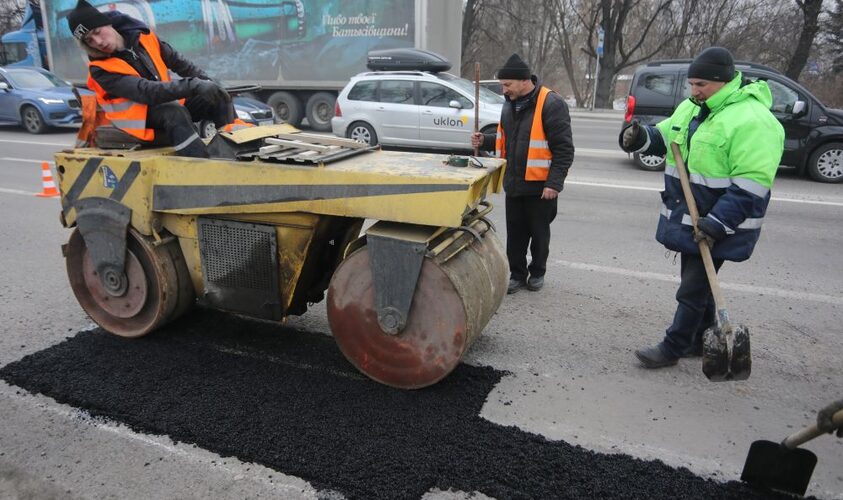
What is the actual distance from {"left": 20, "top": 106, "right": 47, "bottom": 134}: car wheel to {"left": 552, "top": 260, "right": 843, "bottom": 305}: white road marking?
14.8 metres

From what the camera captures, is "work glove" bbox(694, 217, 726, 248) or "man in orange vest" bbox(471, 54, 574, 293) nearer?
"work glove" bbox(694, 217, 726, 248)

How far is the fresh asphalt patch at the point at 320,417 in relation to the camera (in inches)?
106

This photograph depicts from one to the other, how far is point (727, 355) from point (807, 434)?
62 cm

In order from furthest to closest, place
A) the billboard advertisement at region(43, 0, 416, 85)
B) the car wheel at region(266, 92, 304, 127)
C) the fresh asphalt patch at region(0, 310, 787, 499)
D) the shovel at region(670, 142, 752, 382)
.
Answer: the car wheel at region(266, 92, 304, 127)
the billboard advertisement at region(43, 0, 416, 85)
the shovel at region(670, 142, 752, 382)
the fresh asphalt patch at region(0, 310, 787, 499)

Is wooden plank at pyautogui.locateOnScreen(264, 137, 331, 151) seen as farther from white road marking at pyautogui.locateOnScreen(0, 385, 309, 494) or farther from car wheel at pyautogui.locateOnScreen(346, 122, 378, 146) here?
car wheel at pyautogui.locateOnScreen(346, 122, 378, 146)

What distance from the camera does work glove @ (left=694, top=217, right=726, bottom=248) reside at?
321 cm

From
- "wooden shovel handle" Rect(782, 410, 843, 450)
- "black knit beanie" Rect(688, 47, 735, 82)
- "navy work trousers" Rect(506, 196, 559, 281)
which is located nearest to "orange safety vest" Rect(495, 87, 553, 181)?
"navy work trousers" Rect(506, 196, 559, 281)

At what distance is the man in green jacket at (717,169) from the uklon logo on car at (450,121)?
7864mm

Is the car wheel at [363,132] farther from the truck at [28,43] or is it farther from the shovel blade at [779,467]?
the truck at [28,43]

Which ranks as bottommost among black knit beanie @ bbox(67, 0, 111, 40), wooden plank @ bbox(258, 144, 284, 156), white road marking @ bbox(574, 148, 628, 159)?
white road marking @ bbox(574, 148, 628, 159)

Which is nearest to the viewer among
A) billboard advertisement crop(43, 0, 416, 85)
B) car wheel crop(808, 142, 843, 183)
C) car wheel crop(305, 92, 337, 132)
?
car wheel crop(808, 142, 843, 183)

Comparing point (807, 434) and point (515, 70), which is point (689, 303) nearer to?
point (807, 434)

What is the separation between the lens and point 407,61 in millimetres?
13078

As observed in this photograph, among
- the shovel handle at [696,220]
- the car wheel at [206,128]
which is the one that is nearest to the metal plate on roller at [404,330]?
the shovel handle at [696,220]
